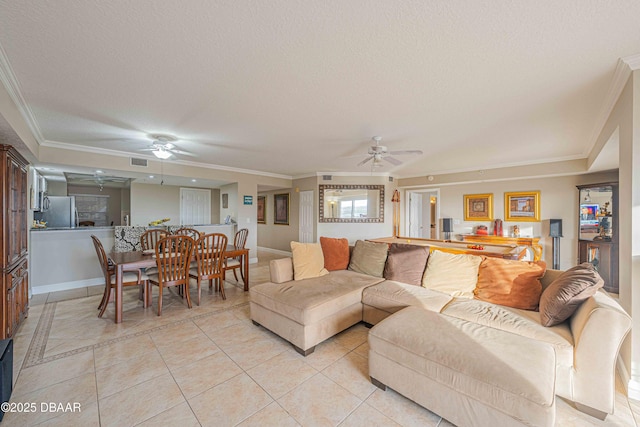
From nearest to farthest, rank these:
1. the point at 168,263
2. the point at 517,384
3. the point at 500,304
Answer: the point at 517,384 → the point at 500,304 → the point at 168,263

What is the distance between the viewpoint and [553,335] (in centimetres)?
183

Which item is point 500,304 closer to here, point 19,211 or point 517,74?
point 517,74

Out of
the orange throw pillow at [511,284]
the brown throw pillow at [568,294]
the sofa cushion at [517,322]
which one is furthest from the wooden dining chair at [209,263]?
the brown throw pillow at [568,294]

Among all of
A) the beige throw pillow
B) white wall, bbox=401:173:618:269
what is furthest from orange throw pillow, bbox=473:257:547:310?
white wall, bbox=401:173:618:269

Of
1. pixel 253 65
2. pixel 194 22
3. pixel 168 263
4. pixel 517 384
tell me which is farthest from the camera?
pixel 168 263

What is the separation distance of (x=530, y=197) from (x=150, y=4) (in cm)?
674

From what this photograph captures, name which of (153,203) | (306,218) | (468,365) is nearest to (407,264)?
(468,365)

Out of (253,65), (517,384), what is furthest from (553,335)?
(253,65)

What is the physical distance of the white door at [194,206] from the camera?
7587mm

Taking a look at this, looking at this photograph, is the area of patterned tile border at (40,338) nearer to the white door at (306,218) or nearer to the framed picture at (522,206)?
the white door at (306,218)

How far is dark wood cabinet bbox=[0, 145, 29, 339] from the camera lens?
2.38 metres

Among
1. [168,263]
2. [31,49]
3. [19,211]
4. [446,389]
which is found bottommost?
[446,389]

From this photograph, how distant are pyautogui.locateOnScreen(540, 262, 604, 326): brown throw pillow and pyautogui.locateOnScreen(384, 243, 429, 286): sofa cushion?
122cm

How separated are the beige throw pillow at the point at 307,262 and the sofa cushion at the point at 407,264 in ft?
2.83
